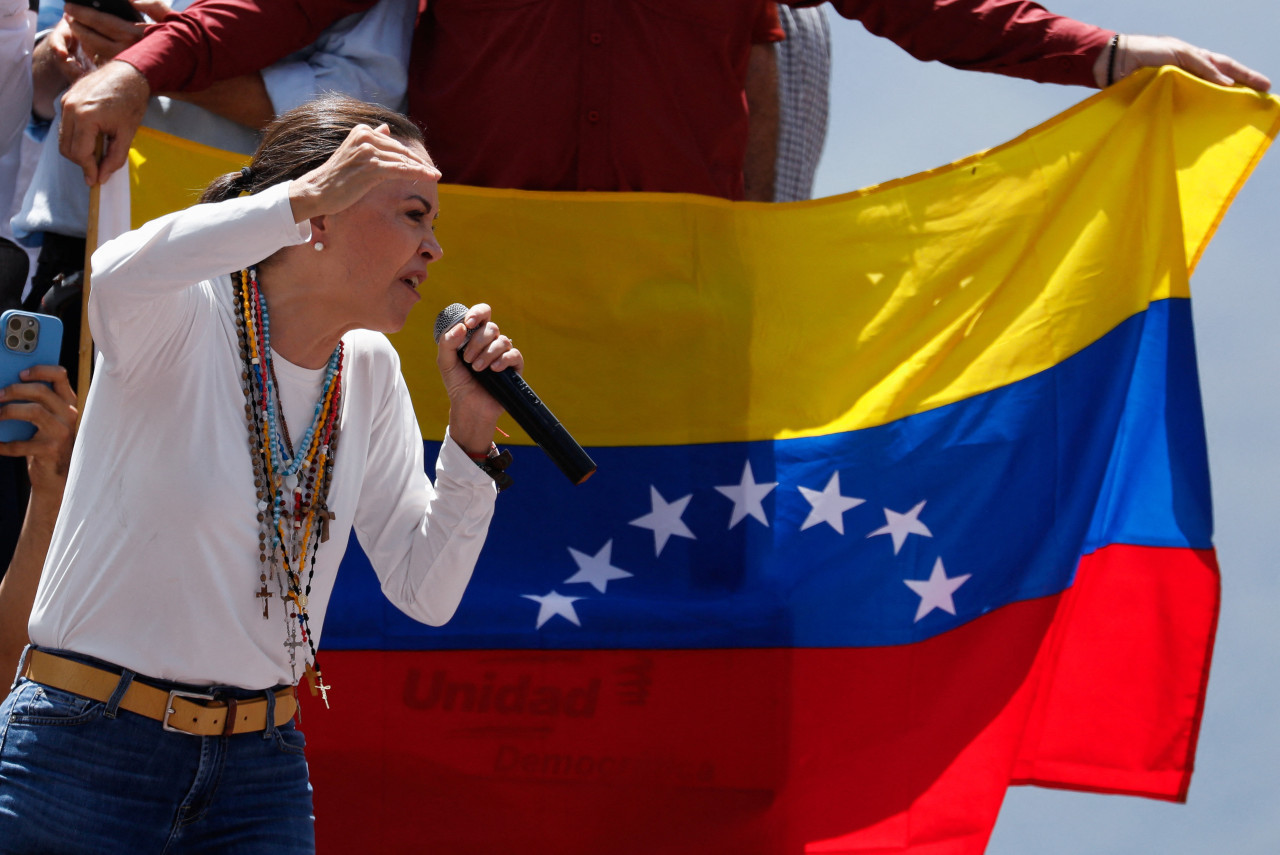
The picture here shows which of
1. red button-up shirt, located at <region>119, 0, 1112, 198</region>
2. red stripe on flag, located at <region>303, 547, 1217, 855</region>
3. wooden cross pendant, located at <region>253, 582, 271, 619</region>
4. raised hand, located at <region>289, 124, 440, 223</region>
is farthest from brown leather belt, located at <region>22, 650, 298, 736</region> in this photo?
red button-up shirt, located at <region>119, 0, 1112, 198</region>

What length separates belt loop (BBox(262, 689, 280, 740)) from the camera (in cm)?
220

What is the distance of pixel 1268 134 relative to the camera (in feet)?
11.5

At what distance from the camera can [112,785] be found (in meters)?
2.05

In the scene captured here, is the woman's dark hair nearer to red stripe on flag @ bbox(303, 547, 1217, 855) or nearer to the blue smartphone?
the blue smartphone

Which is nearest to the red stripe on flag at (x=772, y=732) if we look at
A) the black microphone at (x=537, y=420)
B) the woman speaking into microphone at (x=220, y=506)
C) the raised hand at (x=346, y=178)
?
the woman speaking into microphone at (x=220, y=506)

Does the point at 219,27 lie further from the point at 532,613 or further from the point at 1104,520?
the point at 1104,520

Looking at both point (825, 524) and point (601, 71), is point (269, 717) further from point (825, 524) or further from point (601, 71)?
Answer: point (601, 71)

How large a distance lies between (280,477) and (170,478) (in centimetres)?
19

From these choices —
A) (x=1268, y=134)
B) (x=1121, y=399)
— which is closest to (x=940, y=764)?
(x=1121, y=399)

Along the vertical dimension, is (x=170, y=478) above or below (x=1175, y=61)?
below

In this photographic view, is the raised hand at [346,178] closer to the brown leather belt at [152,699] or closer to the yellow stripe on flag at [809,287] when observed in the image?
the brown leather belt at [152,699]

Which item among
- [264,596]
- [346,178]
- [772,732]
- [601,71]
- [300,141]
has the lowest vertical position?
[772,732]

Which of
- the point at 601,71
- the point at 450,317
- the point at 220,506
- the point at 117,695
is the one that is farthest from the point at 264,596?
the point at 601,71

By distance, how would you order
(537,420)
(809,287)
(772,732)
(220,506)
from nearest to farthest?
(220,506) < (537,420) < (772,732) < (809,287)
